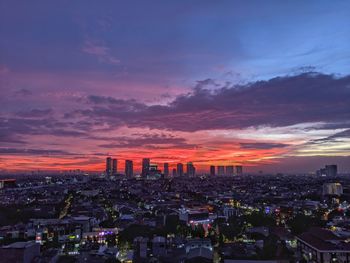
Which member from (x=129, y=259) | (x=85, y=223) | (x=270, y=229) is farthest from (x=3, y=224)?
(x=270, y=229)

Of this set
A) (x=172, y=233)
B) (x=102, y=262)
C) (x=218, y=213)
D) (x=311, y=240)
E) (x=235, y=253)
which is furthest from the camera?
(x=218, y=213)

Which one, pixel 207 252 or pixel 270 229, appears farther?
pixel 270 229

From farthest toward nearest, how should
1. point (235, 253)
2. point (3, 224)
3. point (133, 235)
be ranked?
point (3, 224) → point (133, 235) → point (235, 253)

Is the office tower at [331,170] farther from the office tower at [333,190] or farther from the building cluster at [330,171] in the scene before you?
the office tower at [333,190]

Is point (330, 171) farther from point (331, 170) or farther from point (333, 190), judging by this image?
point (333, 190)

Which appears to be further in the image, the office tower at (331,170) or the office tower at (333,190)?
the office tower at (331,170)

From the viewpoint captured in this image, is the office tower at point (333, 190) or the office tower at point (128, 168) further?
the office tower at point (128, 168)

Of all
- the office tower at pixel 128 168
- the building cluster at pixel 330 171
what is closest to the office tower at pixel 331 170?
the building cluster at pixel 330 171

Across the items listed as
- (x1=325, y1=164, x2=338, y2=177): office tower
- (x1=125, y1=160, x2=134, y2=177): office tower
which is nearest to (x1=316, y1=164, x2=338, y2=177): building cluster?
(x1=325, y1=164, x2=338, y2=177): office tower

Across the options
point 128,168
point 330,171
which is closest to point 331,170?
point 330,171

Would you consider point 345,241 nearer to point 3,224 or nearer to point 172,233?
point 172,233
